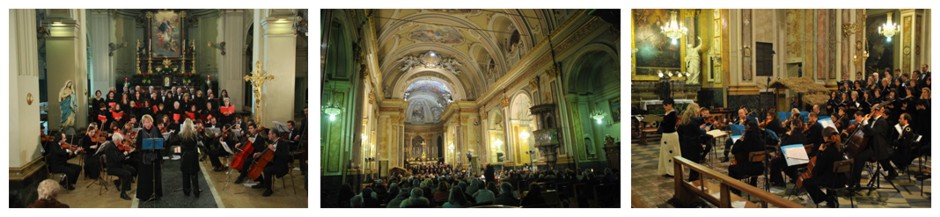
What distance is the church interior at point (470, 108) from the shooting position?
6438mm

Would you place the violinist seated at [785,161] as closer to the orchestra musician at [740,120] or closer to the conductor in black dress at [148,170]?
the orchestra musician at [740,120]

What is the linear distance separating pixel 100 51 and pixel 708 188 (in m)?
6.01

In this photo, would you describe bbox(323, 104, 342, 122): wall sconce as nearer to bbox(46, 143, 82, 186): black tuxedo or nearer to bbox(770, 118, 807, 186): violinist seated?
bbox(46, 143, 82, 186): black tuxedo

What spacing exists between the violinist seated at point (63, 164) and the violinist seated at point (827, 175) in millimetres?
6878

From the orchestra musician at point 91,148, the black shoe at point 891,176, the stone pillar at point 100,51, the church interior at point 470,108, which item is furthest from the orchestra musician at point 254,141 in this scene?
Result: the black shoe at point 891,176

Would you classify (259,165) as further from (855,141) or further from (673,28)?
(855,141)

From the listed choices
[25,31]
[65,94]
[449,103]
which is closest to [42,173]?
[65,94]

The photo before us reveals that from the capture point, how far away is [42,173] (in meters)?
6.15

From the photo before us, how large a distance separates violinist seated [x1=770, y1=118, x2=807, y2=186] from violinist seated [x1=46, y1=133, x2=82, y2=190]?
6.58m

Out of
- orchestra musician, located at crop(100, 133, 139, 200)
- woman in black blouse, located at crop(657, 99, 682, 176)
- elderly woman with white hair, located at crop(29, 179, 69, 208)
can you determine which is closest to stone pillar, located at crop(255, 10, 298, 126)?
orchestra musician, located at crop(100, 133, 139, 200)

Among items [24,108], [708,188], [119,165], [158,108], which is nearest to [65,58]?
[24,108]

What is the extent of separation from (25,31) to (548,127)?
507cm

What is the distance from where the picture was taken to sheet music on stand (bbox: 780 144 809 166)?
6.32 metres
